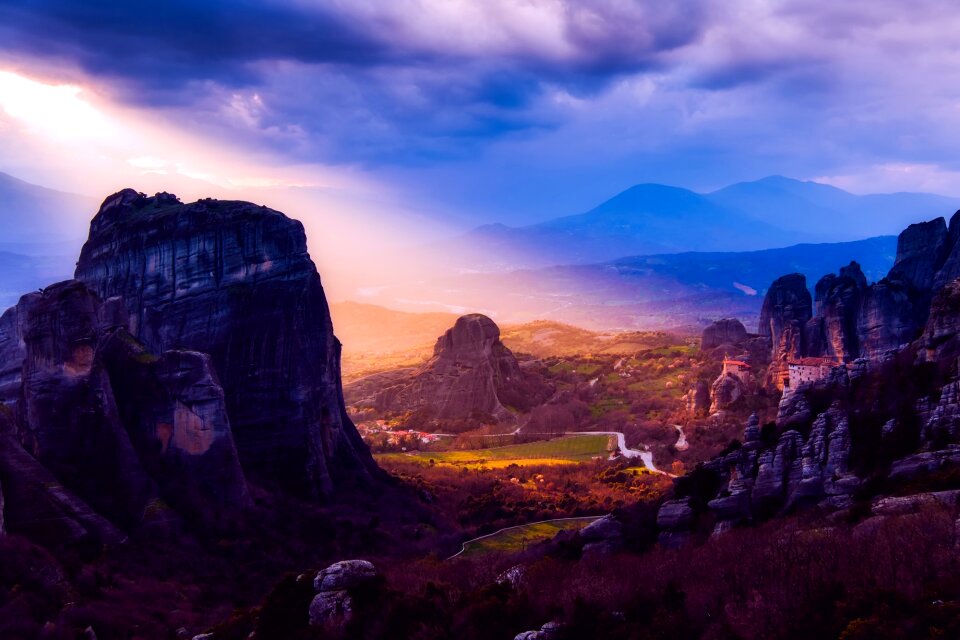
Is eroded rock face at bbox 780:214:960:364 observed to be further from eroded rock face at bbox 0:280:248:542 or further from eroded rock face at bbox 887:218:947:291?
eroded rock face at bbox 0:280:248:542

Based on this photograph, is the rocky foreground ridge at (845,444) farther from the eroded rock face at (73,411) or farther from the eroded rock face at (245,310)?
the eroded rock face at (245,310)

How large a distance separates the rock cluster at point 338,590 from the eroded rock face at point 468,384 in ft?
212

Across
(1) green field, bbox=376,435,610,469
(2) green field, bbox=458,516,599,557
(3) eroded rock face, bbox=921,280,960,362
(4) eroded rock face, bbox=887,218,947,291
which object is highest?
(4) eroded rock face, bbox=887,218,947,291

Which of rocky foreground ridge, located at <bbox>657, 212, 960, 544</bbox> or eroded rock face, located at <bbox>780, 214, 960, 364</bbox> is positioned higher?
eroded rock face, located at <bbox>780, 214, 960, 364</bbox>

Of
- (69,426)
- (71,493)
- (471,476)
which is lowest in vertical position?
(471,476)

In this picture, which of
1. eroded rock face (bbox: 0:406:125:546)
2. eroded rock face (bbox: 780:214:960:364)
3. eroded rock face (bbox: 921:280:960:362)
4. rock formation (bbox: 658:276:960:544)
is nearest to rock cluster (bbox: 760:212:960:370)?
eroded rock face (bbox: 780:214:960:364)

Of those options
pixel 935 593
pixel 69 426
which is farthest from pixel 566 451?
pixel 935 593

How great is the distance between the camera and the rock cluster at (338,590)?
27.6m

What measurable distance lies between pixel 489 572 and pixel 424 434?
56697 millimetres

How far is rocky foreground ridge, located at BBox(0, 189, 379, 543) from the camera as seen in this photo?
118ft

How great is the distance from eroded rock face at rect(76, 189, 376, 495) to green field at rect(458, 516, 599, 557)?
9.05m

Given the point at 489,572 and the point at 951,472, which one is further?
the point at 489,572

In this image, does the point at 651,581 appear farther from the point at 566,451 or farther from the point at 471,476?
the point at 566,451

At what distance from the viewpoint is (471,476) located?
217 ft
